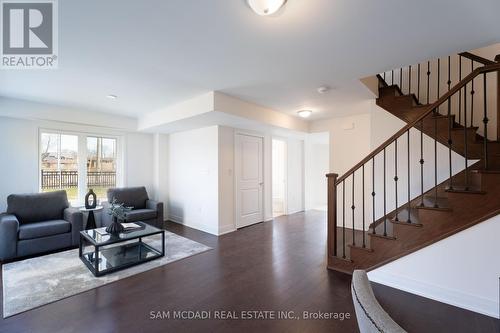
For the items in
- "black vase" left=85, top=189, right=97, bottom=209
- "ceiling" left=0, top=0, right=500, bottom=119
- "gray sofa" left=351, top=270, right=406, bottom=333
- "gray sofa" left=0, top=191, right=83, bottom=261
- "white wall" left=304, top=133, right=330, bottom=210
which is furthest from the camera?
"white wall" left=304, top=133, right=330, bottom=210

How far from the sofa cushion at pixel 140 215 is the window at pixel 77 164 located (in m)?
1.22

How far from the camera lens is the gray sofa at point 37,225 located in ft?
10.6

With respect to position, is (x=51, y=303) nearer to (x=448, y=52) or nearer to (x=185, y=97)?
(x=185, y=97)

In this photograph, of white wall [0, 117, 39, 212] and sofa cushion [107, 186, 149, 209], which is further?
sofa cushion [107, 186, 149, 209]

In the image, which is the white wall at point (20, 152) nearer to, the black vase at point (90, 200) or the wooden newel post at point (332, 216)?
the black vase at point (90, 200)

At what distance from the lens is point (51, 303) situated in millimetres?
2252

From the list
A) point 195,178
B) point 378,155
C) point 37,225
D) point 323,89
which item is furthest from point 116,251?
point 378,155

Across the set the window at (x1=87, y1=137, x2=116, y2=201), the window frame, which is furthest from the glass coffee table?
the window at (x1=87, y1=137, x2=116, y2=201)

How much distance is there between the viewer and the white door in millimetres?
5012

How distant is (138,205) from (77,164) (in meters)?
1.50

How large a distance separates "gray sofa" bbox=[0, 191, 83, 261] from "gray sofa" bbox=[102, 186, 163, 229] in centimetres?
69

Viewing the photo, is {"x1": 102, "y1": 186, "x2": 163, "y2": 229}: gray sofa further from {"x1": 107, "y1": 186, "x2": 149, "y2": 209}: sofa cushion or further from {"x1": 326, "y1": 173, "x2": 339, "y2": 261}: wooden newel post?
{"x1": 326, "y1": 173, "x2": 339, "y2": 261}: wooden newel post

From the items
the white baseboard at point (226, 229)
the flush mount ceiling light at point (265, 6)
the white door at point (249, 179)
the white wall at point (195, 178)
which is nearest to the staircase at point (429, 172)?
the flush mount ceiling light at point (265, 6)

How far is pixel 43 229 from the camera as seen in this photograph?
136 inches
